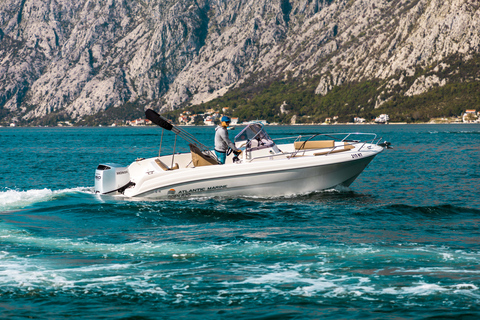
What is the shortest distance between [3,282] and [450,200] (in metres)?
13.9

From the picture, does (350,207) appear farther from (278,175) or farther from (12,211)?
(12,211)

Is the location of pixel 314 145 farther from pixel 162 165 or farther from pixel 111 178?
pixel 111 178

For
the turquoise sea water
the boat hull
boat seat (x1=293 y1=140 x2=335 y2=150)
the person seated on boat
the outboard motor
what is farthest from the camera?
boat seat (x1=293 y1=140 x2=335 y2=150)

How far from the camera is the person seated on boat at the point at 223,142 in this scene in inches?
587

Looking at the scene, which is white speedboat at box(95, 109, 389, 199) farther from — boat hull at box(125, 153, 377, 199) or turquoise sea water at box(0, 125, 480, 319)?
turquoise sea water at box(0, 125, 480, 319)

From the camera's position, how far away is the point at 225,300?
6.65 meters

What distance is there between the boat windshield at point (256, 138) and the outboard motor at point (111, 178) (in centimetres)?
425

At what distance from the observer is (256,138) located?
51.6 feet

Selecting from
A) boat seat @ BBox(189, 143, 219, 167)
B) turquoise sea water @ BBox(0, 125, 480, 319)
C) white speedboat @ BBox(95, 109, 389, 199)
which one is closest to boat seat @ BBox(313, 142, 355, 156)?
white speedboat @ BBox(95, 109, 389, 199)

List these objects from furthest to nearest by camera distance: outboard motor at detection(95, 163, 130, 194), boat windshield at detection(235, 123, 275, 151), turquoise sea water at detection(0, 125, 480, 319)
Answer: boat windshield at detection(235, 123, 275, 151)
outboard motor at detection(95, 163, 130, 194)
turquoise sea water at detection(0, 125, 480, 319)

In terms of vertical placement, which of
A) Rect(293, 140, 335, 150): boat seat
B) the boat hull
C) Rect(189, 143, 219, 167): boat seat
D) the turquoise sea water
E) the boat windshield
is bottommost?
the turquoise sea water

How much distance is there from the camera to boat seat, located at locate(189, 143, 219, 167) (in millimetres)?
15172

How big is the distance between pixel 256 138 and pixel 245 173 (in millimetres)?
1704

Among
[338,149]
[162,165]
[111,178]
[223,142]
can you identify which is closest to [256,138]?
[223,142]
